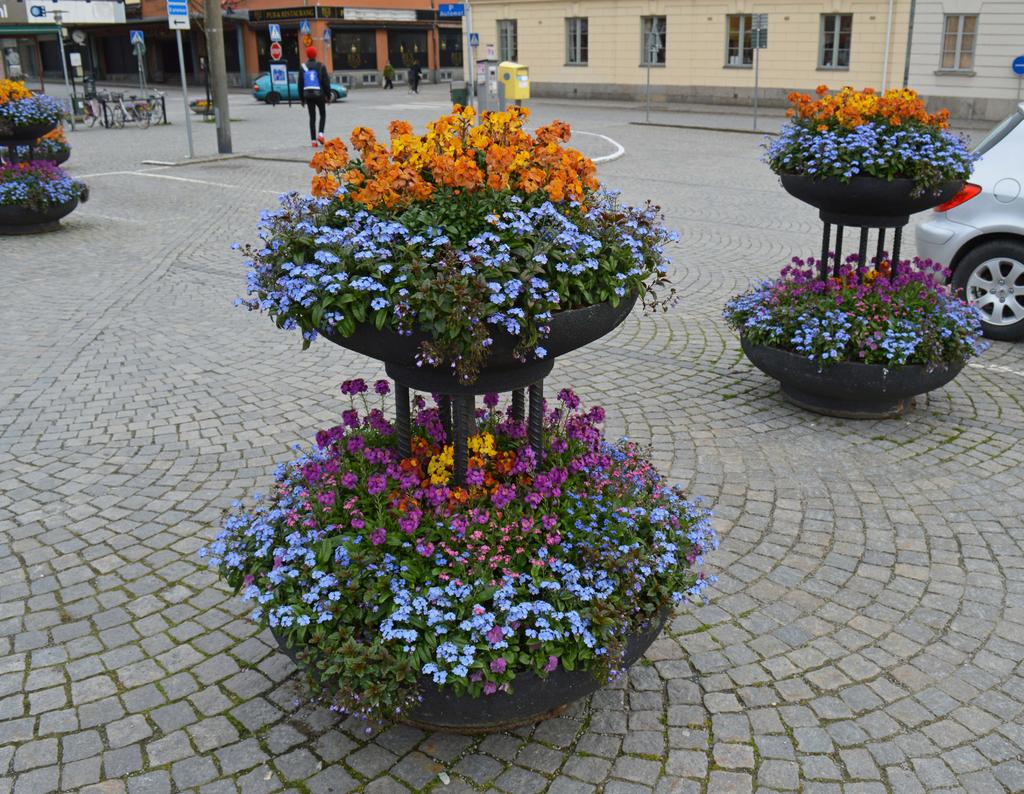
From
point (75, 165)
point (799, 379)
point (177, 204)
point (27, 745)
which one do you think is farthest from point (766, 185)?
point (27, 745)

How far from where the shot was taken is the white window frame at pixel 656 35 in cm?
3538

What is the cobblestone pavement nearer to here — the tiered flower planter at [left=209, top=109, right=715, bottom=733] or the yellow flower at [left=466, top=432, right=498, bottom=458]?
the tiered flower planter at [left=209, top=109, right=715, bottom=733]

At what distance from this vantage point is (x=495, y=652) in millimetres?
3211

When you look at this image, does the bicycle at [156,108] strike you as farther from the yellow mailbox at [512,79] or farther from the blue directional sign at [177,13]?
the blue directional sign at [177,13]

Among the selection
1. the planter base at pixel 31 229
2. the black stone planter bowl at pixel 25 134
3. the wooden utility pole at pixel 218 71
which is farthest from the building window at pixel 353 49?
the planter base at pixel 31 229

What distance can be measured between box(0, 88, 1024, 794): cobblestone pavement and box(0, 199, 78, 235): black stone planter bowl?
425cm

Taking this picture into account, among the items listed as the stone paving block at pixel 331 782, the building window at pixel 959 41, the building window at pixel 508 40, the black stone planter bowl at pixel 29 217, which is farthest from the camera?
the building window at pixel 508 40

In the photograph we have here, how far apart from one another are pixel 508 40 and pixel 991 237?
1373 inches

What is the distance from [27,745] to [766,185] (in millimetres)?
15266

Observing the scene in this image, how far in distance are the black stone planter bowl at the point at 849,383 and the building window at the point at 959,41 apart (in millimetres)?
25197

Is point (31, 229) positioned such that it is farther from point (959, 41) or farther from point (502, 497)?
point (959, 41)

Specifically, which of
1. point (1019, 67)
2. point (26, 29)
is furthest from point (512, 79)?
point (26, 29)

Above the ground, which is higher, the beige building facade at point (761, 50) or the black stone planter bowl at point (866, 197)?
the beige building facade at point (761, 50)

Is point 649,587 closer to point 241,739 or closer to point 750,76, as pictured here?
point 241,739
